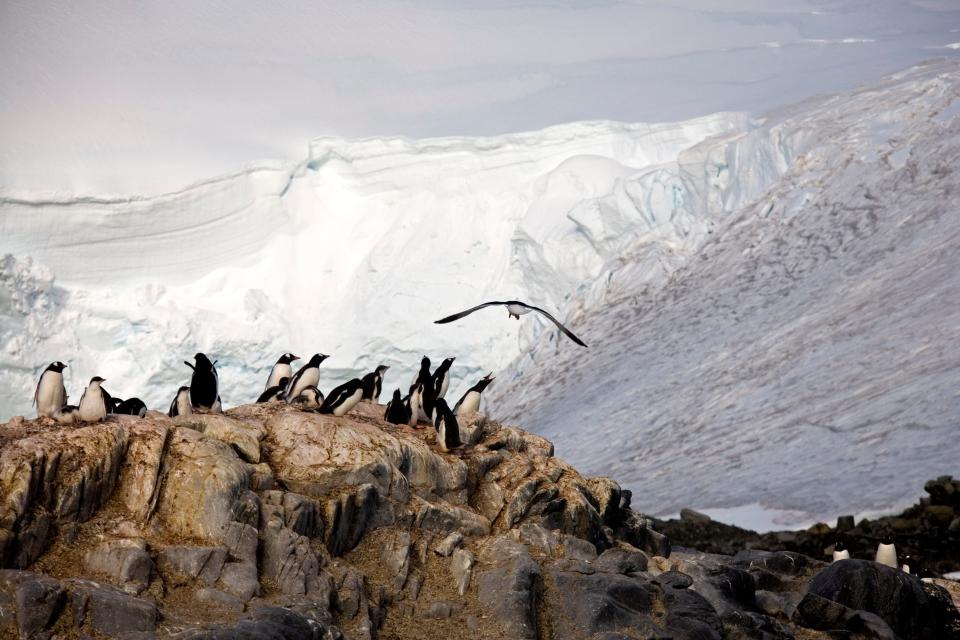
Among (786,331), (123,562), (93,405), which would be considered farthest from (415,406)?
(786,331)

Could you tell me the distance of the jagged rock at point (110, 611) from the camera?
900 centimetres

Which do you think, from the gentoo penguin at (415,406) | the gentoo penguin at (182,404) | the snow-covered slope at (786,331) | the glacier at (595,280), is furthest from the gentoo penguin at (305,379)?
the glacier at (595,280)

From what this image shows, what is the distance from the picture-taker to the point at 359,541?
1165 cm

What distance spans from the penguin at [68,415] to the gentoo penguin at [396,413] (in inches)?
156

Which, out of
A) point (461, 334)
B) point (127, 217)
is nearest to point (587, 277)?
point (461, 334)

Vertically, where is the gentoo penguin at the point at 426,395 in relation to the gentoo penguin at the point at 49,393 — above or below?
above

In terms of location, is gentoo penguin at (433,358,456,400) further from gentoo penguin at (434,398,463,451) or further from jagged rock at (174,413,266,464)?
jagged rock at (174,413,266,464)

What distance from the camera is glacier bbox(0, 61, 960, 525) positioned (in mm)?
36250

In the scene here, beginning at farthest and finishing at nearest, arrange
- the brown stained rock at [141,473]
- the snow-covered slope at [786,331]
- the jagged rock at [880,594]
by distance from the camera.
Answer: the snow-covered slope at [786,331]
the jagged rock at [880,594]
the brown stained rock at [141,473]

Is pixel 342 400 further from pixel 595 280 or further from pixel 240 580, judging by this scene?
pixel 595 280

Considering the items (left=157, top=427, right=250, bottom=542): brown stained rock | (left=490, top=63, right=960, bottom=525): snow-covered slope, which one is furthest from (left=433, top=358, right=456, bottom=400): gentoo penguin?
(left=490, top=63, right=960, bottom=525): snow-covered slope

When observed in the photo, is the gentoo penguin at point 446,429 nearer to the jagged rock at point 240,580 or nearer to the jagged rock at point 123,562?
the jagged rock at point 240,580

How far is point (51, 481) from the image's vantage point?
10070 millimetres

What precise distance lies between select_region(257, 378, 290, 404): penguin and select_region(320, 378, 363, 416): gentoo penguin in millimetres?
1598
